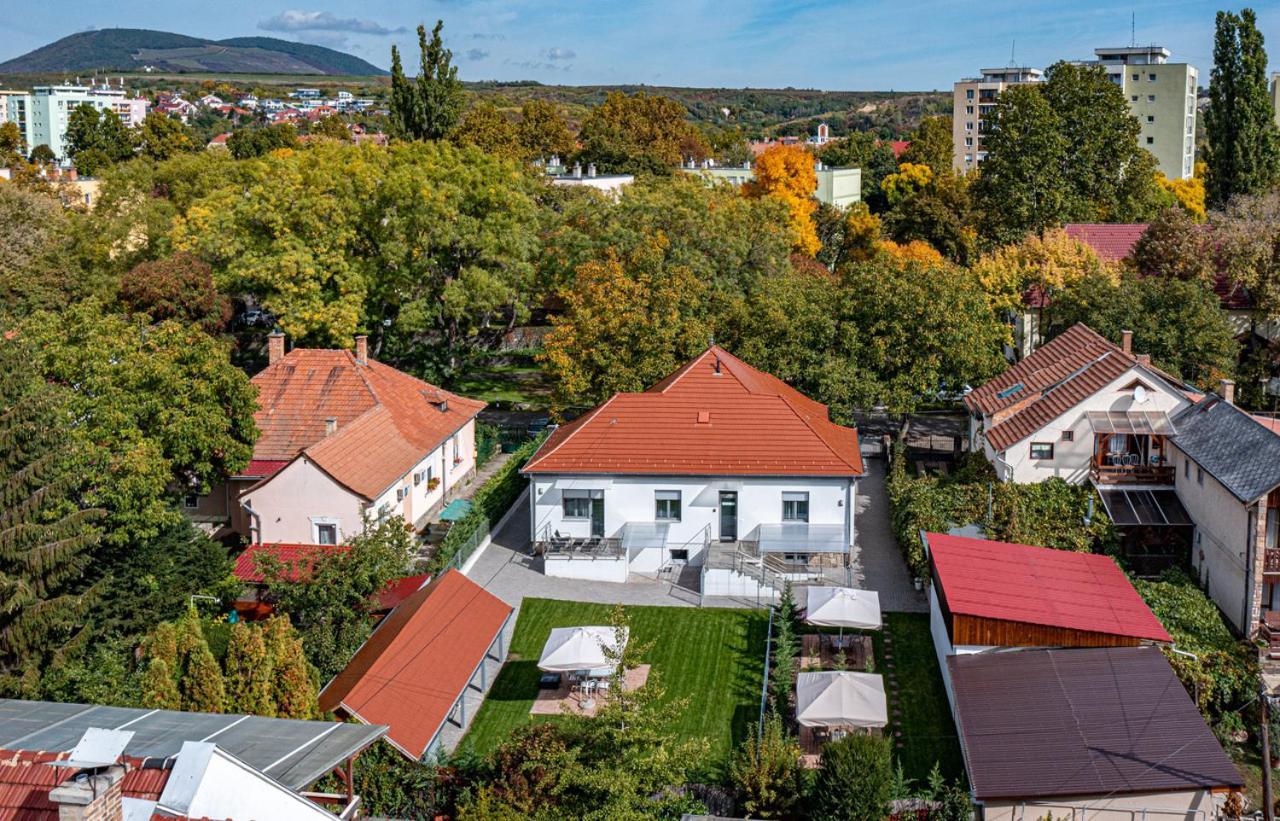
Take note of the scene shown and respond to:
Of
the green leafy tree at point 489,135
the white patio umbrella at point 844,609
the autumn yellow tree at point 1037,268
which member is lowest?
the white patio umbrella at point 844,609

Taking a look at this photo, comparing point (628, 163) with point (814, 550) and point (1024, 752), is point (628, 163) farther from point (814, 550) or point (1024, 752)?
point (1024, 752)

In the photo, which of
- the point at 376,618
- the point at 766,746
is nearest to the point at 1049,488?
the point at 766,746

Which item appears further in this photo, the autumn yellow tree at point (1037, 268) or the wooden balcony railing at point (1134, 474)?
the autumn yellow tree at point (1037, 268)

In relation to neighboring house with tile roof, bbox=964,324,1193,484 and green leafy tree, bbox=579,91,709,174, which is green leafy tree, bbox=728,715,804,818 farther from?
green leafy tree, bbox=579,91,709,174

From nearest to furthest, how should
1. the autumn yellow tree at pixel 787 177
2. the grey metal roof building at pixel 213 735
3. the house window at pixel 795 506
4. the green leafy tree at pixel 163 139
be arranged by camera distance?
the grey metal roof building at pixel 213 735, the house window at pixel 795 506, the autumn yellow tree at pixel 787 177, the green leafy tree at pixel 163 139

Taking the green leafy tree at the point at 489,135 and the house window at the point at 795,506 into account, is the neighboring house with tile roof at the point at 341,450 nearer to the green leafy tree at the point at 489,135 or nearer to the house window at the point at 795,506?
the house window at the point at 795,506

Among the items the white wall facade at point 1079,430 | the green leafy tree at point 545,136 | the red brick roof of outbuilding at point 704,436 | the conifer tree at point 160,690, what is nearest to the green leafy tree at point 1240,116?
the white wall facade at point 1079,430

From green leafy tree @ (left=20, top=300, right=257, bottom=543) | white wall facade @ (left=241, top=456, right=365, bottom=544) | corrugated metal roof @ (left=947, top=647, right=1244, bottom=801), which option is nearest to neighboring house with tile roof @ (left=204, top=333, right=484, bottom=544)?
white wall facade @ (left=241, top=456, right=365, bottom=544)
